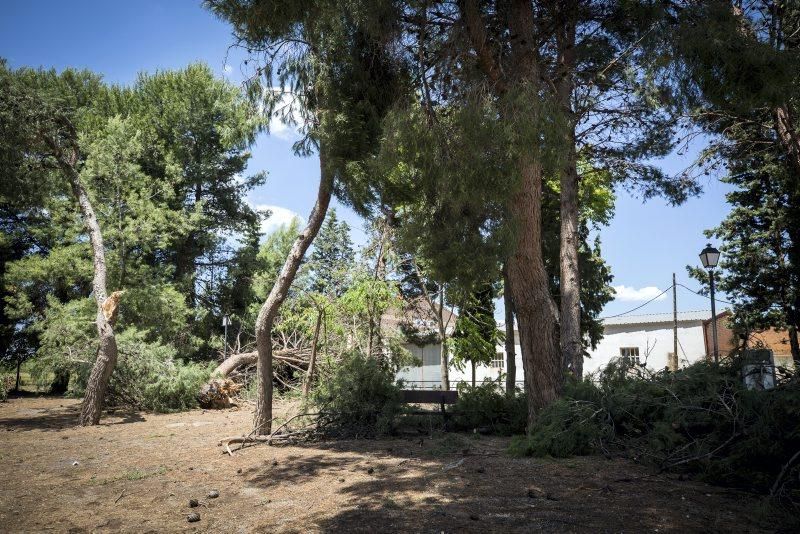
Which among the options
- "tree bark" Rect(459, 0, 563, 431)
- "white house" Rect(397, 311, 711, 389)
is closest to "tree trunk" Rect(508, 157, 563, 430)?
"tree bark" Rect(459, 0, 563, 431)

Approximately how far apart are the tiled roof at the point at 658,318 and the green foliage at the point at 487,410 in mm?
24242

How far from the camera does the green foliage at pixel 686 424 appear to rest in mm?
4824

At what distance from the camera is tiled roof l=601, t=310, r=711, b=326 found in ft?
101

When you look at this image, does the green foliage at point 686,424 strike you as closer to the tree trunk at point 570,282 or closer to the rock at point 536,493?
the rock at point 536,493

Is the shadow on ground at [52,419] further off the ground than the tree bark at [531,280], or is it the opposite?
the tree bark at [531,280]

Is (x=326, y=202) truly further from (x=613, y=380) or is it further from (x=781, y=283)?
(x=781, y=283)

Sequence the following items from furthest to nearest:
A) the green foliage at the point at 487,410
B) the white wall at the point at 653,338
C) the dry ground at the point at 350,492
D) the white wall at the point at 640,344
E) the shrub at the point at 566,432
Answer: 1. the white wall at the point at 653,338
2. the white wall at the point at 640,344
3. the green foliage at the point at 487,410
4. the shrub at the point at 566,432
5. the dry ground at the point at 350,492

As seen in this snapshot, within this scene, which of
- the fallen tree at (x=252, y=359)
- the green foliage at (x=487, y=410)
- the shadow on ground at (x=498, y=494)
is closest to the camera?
the shadow on ground at (x=498, y=494)

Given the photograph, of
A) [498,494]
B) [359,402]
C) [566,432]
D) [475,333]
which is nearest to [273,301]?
[359,402]

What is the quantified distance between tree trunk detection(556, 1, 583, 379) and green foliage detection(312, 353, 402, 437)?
11.7 feet

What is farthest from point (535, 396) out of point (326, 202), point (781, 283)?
point (781, 283)

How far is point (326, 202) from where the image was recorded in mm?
9062

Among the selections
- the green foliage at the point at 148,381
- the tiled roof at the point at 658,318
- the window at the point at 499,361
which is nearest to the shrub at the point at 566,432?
the green foliage at the point at 148,381

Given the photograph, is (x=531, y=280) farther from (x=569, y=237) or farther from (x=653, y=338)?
(x=653, y=338)
